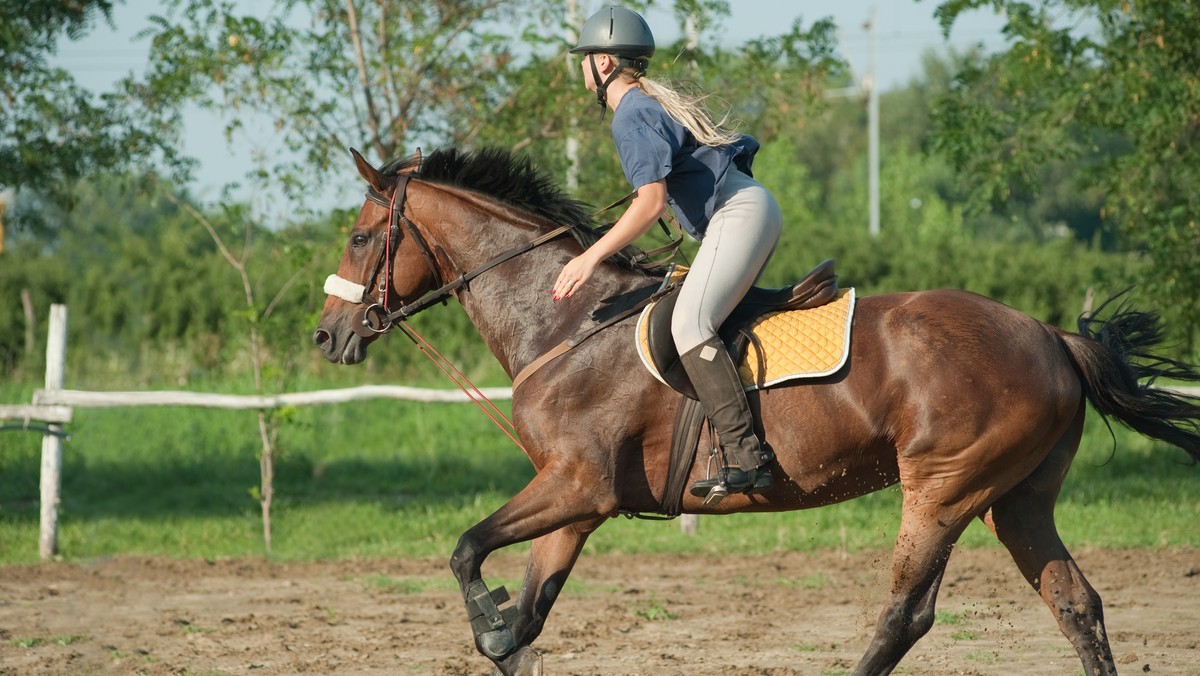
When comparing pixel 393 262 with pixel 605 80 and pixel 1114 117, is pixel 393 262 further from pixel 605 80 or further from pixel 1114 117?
pixel 1114 117

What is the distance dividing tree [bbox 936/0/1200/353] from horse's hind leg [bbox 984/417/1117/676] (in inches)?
220

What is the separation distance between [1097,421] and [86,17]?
11.1 meters

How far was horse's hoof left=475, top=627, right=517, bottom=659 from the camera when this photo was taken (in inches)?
177

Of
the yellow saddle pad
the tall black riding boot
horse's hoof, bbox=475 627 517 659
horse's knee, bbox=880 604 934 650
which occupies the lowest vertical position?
horse's hoof, bbox=475 627 517 659

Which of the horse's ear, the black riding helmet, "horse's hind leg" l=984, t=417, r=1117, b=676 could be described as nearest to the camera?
the black riding helmet

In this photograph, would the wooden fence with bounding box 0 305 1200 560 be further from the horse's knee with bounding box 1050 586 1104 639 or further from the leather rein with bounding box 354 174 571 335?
the horse's knee with bounding box 1050 586 1104 639

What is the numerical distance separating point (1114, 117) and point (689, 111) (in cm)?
674

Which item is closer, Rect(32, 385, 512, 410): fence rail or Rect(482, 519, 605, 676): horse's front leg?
Rect(482, 519, 605, 676): horse's front leg

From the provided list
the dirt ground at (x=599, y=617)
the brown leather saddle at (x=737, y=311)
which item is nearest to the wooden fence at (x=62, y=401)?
the dirt ground at (x=599, y=617)

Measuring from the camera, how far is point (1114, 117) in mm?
10039

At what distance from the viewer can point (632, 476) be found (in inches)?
187

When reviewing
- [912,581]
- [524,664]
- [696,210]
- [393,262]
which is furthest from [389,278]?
[912,581]

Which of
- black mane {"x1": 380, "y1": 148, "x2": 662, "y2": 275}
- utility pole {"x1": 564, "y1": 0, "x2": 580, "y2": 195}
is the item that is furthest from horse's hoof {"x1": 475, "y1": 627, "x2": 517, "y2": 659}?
utility pole {"x1": 564, "y1": 0, "x2": 580, "y2": 195}

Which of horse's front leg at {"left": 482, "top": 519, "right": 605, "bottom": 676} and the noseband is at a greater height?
the noseband
